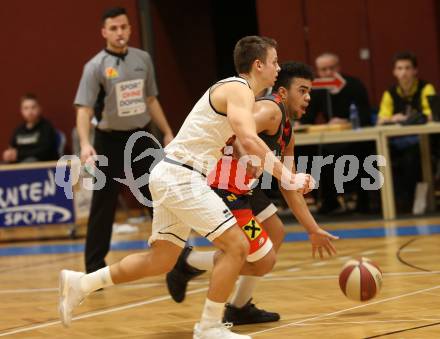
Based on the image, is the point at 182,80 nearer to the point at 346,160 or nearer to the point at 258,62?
the point at 346,160

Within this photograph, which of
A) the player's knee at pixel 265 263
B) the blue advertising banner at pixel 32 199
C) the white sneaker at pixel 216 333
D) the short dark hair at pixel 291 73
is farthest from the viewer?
the blue advertising banner at pixel 32 199

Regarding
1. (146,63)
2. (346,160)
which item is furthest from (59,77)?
(146,63)

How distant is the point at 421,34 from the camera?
13.0 metres

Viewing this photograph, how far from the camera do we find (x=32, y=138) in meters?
13.2

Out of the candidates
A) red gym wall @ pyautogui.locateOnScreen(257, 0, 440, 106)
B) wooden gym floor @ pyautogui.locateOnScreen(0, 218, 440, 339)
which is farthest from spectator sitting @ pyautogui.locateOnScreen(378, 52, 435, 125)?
wooden gym floor @ pyautogui.locateOnScreen(0, 218, 440, 339)

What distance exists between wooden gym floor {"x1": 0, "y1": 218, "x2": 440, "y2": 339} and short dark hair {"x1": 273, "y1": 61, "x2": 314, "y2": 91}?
57.7 inches

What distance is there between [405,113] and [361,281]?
619 centimetres

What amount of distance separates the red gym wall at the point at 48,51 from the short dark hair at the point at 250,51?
8.92 metres

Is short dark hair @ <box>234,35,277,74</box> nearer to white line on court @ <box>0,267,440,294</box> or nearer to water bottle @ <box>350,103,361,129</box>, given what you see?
white line on court @ <box>0,267,440,294</box>

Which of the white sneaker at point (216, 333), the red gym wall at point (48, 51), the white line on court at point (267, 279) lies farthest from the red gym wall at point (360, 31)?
the white sneaker at point (216, 333)

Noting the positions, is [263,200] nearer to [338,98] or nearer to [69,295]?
[69,295]

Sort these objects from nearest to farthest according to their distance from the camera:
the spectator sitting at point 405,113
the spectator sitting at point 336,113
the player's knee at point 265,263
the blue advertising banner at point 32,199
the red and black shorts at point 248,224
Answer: the red and black shorts at point 248,224 → the player's knee at point 265,263 → the spectator sitting at point 405,113 → the spectator sitting at point 336,113 → the blue advertising banner at point 32,199

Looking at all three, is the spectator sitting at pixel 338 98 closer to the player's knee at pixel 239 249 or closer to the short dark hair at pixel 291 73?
the short dark hair at pixel 291 73

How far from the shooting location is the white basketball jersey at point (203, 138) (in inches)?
209
